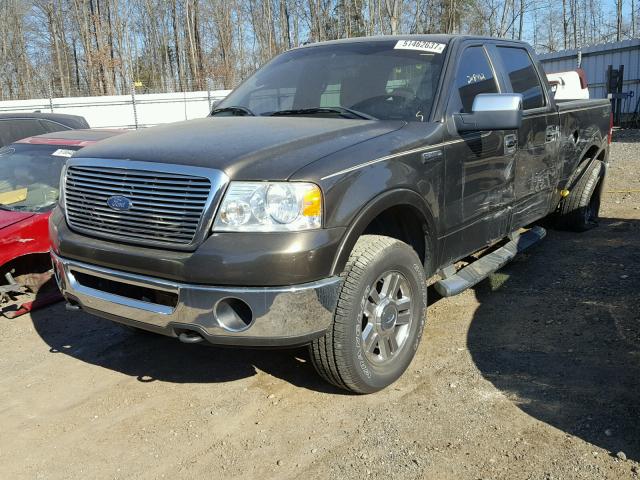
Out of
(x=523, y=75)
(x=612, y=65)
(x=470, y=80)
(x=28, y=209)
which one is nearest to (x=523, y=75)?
(x=523, y=75)

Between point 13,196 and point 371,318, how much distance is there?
3.83m

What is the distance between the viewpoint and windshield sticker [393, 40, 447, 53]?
13.7 ft

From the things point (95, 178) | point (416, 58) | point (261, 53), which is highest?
point (261, 53)

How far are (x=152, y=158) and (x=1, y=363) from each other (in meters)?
2.18

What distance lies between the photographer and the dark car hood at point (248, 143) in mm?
2971

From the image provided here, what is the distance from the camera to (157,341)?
4.48 m

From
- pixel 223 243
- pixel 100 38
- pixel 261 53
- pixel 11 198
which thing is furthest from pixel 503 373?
pixel 100 38

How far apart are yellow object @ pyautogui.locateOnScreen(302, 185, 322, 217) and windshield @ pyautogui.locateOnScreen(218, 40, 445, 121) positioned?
109cm

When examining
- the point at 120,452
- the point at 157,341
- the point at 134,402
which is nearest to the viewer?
the point at 120,452

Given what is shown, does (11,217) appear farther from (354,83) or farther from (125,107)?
(125,107)

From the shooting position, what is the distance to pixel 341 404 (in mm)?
3438

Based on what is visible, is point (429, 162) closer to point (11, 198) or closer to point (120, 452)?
point (120, 452)

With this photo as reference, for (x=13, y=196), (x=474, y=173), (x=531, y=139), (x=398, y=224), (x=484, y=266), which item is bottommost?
(x=484, y=266)

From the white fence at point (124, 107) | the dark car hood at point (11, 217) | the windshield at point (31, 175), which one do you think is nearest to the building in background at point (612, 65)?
the white fence at point (124, 107)
